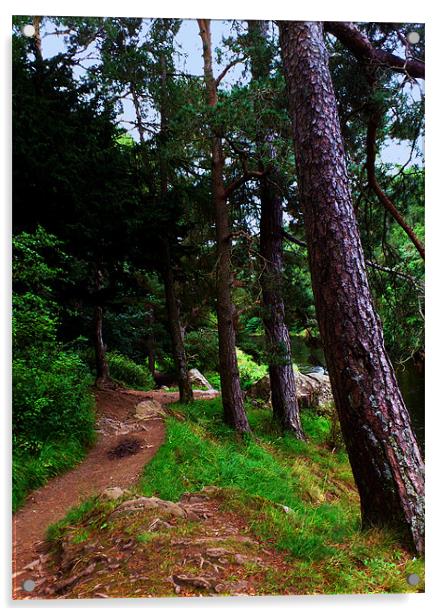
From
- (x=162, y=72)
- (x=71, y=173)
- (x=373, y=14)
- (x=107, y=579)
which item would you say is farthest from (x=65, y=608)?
(x=373, y=14)

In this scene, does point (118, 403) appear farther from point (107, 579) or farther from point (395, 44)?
point (395, 44)

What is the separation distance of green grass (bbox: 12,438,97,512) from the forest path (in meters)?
0.05

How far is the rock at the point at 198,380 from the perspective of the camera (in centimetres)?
521

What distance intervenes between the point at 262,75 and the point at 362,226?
75.1 inches

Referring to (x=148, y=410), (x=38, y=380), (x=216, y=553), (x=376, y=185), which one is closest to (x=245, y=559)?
(x=216, y=553)

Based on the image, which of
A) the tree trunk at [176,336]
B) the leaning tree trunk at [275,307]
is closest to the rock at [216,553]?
the tree trunk at [176,336]

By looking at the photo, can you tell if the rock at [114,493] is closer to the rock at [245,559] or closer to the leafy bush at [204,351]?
the rock at [245,559]

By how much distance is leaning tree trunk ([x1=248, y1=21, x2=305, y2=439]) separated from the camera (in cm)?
530

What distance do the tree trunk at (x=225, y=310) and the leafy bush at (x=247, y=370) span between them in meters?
0.51

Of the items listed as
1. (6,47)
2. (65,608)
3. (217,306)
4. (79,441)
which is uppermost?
(6,47)

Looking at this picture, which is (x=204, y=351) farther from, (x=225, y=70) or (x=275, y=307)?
(x=225, y=70)

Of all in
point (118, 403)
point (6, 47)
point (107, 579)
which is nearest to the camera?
point (107, 579)

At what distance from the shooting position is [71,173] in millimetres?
3533

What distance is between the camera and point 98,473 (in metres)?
3.30
